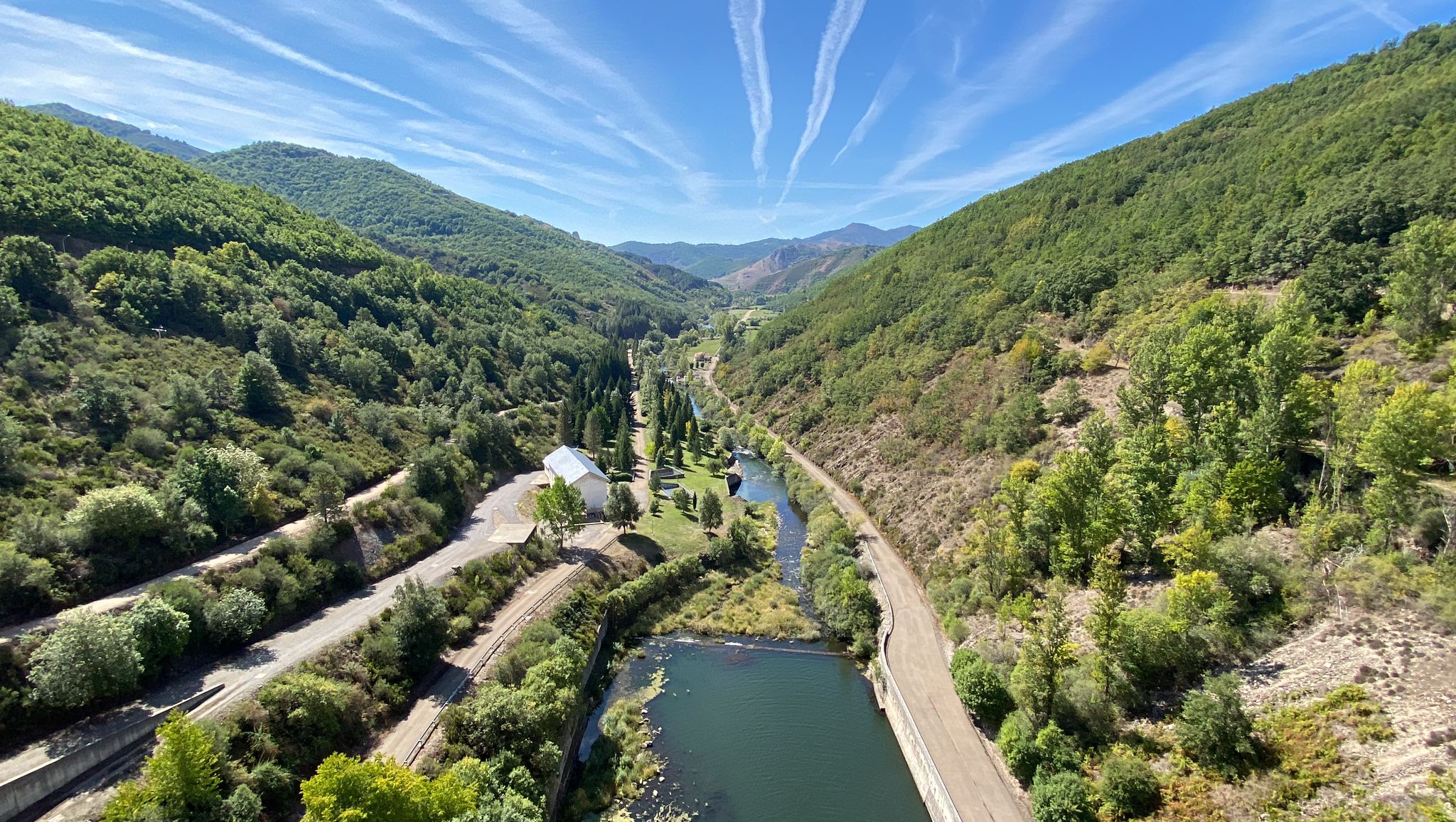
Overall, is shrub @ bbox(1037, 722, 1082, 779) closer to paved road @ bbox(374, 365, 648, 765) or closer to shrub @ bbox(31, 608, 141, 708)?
paved road @ bbox(374, 365, 648, 765)

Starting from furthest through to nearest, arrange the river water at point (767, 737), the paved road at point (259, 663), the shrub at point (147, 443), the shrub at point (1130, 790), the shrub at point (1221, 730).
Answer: the shrub at point (147, 443), the river water at point (767, 737), the shrub at point (1130, 790), the paved road at point (259, 663), the shrub at point (1221, 730)

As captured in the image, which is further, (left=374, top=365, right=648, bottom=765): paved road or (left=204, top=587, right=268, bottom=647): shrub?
(left=204, top=587, right=268, bottom=647): shrub

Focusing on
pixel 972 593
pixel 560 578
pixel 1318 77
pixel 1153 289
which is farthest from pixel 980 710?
pixel 1318 77

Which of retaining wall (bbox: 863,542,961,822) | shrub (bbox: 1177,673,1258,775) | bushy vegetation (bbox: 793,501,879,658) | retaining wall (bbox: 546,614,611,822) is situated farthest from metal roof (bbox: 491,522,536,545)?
shrub (bbox: 1177,673,1258,775)

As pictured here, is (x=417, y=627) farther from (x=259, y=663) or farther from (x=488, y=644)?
(x=259, y=663)

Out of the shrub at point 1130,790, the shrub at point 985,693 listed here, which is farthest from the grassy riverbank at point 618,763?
the shrub at point 1130,790

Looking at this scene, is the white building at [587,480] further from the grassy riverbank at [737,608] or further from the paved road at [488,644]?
the grassy riverbank at [737,608]
